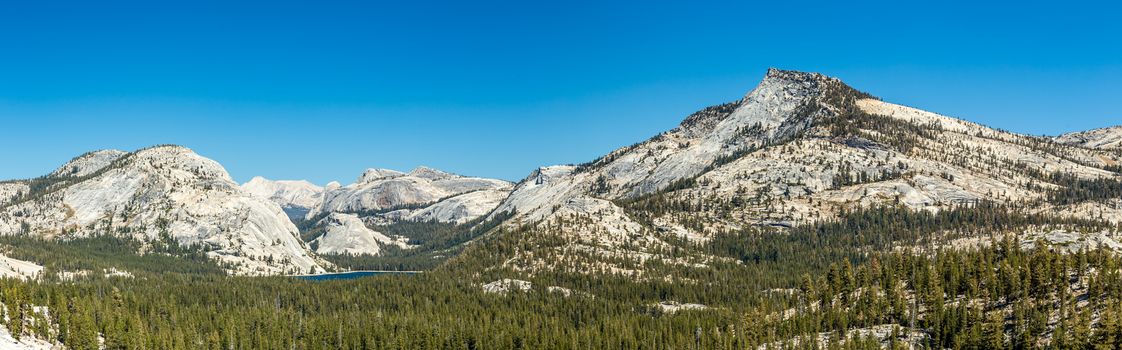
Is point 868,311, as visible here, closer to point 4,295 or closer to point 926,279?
point 926,279

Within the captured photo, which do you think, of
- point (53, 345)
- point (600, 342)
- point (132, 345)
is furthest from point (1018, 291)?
point (53, 345)

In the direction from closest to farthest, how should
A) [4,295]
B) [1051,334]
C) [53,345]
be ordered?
[1051,334] → [53,345] → [4,295]

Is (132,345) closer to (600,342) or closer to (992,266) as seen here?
(600,342)

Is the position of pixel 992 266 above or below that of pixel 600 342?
above

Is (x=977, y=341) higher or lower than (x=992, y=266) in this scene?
lower

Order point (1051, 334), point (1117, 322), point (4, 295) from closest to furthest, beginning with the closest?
point (1117, 322)
point (1051, 334)
point (4, 295)

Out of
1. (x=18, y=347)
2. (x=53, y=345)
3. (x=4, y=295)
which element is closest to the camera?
(x=18, y=347)

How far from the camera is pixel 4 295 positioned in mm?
192000

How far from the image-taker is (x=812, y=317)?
193 meters

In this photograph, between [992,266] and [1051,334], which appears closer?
[1051,334]

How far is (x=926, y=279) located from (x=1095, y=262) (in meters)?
36.1

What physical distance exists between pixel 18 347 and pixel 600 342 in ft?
427

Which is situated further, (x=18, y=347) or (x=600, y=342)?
(x=600, y=342)

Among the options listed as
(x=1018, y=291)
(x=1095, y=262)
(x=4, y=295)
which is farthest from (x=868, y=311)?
(x=4, y=295)
